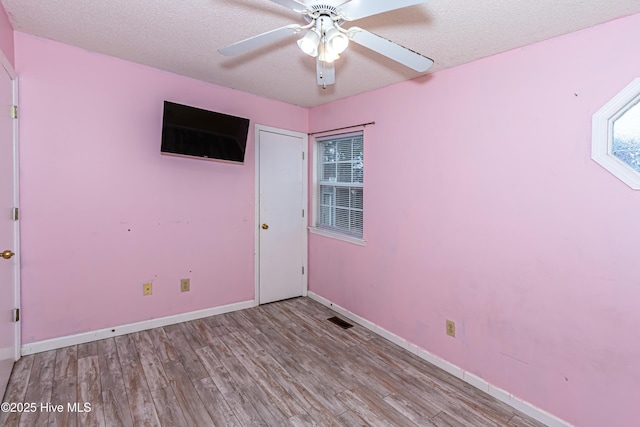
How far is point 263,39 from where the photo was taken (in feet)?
4.87

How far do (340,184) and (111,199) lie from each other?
2217 millimetres

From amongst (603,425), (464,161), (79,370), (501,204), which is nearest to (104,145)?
(79,370)

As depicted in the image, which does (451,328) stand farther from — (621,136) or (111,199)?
(111,199)

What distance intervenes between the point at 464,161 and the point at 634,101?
2.97ft

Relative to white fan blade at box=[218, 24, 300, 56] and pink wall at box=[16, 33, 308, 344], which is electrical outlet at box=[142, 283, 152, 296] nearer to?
pink wall at box=[16, 33, 308, 344]

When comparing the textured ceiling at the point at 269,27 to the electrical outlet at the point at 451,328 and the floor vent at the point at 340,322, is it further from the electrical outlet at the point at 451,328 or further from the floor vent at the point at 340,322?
the floor vent at the point at 340,322

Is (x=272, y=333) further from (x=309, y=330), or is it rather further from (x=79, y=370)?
(x=79, y=370)

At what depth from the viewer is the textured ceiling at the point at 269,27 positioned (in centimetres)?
163

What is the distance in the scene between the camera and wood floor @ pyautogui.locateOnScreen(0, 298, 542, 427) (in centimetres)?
182

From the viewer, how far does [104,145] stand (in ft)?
8.36

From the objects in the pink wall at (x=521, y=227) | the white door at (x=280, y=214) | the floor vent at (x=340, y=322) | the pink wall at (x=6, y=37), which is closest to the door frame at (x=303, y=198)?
the white door at (x=280, y=214)

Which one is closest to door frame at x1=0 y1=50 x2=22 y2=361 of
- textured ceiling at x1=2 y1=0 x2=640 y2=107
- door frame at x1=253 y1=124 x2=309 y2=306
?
textured ceiling at x1=2 y1=0 x2=640 y2=107

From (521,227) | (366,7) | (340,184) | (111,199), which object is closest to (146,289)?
(111,199)

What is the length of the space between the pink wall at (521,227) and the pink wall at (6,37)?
107 inches
